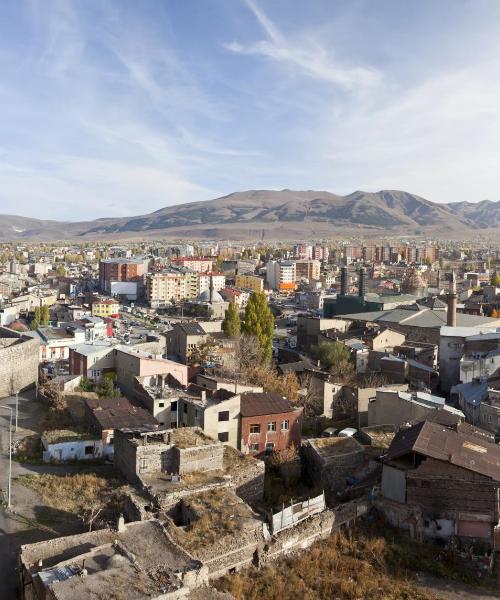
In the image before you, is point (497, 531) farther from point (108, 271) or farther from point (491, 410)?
point (108, 271)

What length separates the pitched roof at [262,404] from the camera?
15078mm

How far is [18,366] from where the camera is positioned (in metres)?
19.7

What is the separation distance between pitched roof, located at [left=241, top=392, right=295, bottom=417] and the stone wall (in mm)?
8297

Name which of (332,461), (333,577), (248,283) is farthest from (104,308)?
(333,577)

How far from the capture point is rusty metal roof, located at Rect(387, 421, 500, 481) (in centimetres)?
1164

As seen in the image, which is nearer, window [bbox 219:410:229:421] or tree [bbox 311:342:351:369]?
window [bbox 219:410:229:421]

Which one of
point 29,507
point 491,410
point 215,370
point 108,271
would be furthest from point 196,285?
point 29,507

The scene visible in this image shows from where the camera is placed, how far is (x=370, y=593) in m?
9.51

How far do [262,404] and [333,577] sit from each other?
6048 mm

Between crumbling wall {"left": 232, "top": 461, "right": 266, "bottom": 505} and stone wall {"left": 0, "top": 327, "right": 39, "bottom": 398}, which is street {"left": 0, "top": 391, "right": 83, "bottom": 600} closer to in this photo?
stone wall {"left": 0, "top": 327, "right": 39, "bottom": 398}

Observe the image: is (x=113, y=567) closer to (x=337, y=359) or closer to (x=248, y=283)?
(x=337, y=359)

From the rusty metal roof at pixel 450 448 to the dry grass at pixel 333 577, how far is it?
2.03m

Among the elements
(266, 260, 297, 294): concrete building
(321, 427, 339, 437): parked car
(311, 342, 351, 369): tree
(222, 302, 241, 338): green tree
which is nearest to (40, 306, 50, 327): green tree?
(222, 302, 241, 338): green tree

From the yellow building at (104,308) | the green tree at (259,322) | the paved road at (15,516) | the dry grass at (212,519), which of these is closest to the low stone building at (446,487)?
the dry grass at (212,519)
